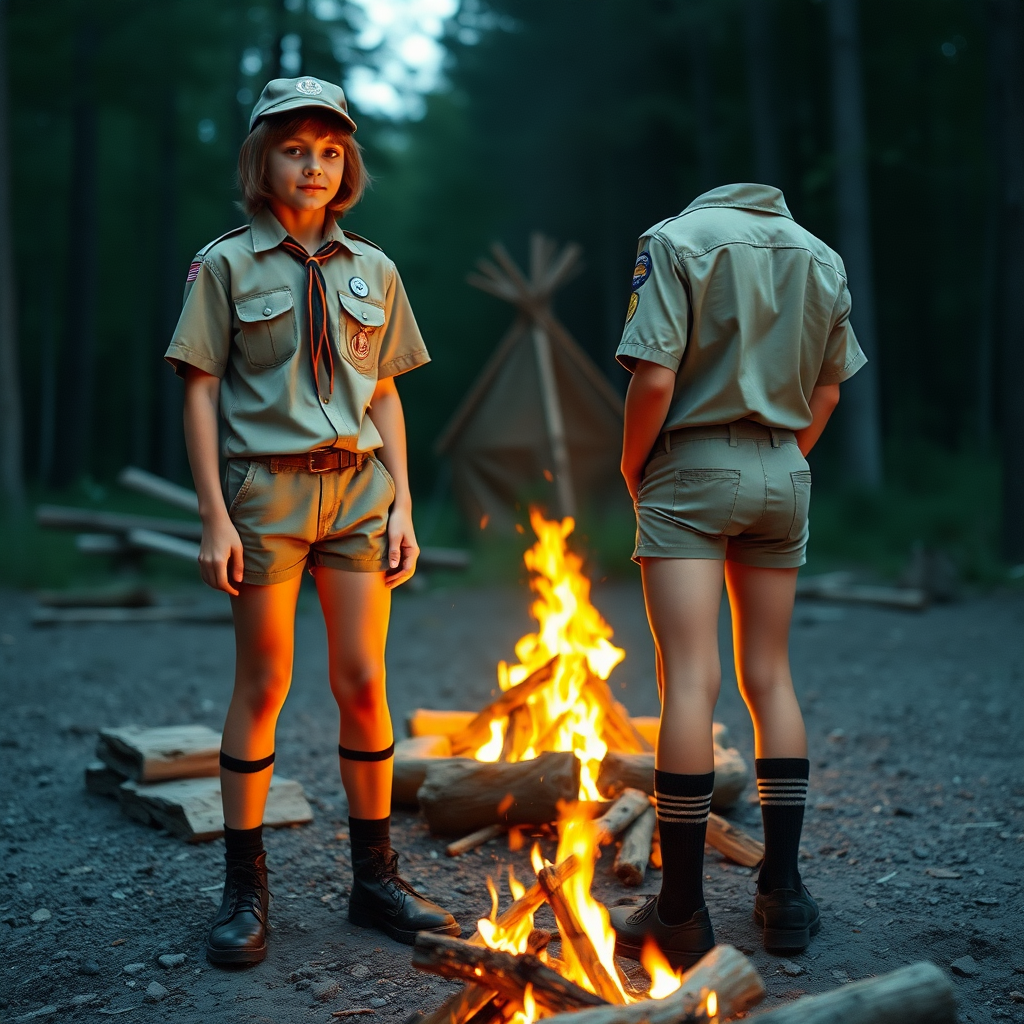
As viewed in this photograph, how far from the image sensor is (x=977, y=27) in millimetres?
16344

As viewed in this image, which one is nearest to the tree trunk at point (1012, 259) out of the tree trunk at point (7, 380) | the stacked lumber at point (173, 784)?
the stacked lumber at point (173, 784)

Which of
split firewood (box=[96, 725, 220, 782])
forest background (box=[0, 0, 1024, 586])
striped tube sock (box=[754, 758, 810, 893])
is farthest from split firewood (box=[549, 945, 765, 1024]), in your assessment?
forest background (box=[0, 0, 1024, 586])

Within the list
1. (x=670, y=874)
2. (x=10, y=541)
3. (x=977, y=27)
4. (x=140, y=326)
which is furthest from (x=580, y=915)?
(x=140, y=326)

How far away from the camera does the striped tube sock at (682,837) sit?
2.48m

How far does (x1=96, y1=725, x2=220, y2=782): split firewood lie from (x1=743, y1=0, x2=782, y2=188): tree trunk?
12.6 metres

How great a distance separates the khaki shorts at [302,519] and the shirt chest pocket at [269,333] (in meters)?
0.27

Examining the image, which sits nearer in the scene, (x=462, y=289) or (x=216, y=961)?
(x=216, y=961)

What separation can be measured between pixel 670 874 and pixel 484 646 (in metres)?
4.72

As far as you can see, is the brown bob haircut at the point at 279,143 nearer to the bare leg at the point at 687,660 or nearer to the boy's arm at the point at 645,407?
the boy's arm at the point at 645,407

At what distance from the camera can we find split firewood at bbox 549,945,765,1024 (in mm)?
1774

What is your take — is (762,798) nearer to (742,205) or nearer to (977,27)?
(742,205)

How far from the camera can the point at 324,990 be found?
2.42m

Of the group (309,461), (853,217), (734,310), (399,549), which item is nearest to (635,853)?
(399,549)

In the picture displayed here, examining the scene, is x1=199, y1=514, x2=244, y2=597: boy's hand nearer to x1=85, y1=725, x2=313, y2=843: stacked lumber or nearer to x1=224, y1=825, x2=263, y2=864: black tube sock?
x1=224, y1=825, x2=263, y2=864: black tube sock
